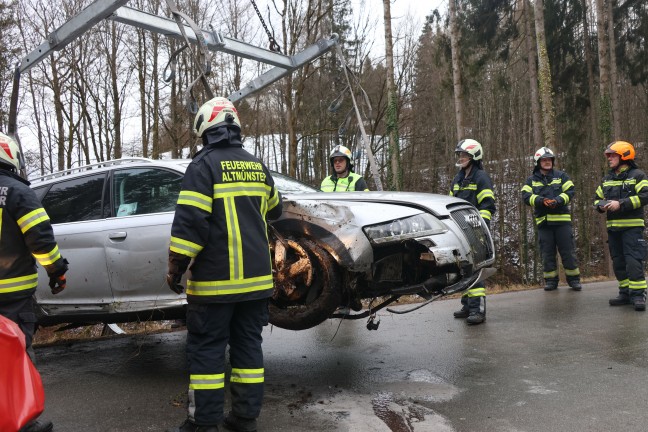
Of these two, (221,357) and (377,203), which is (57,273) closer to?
(221,357)

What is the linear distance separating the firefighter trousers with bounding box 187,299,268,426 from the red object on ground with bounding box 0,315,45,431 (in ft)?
3.57

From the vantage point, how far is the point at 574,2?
59.7 feet

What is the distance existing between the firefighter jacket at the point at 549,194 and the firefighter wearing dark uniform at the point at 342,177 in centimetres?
252

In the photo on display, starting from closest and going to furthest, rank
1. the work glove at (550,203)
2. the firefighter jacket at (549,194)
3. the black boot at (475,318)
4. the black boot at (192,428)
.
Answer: the black boot at (192,428)
the black boot at (475,318)
the work glove at (550,203)
the firefighter jacket at (549,194)

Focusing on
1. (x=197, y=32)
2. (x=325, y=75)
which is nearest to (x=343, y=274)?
(x=197, y=32)

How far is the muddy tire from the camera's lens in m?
3.87

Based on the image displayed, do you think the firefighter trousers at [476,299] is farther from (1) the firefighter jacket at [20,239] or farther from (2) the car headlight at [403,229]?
(1) the firefighter jacket at [20,239]

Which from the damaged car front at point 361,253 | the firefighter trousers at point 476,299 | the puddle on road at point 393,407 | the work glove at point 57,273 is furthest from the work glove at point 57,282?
the firefighter trousers at point 476,299

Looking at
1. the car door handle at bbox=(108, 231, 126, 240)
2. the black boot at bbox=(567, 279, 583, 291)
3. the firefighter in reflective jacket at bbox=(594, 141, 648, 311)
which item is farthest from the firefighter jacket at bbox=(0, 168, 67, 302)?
the black boot at bbox=(567, 279, 583, 291)

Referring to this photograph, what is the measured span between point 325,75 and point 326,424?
18255 millimetres

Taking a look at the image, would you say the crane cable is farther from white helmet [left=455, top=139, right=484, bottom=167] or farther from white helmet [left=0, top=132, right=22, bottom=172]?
white helmet [left=0, top=132, right=22, bottom=172]

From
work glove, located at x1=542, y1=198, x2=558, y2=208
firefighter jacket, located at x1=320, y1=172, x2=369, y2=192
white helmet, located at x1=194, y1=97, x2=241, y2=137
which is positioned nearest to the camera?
white helmet, located at x1=194, y1=97, x2=241, y2=137

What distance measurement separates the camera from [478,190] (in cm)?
617

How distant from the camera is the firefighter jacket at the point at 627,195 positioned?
638cm
